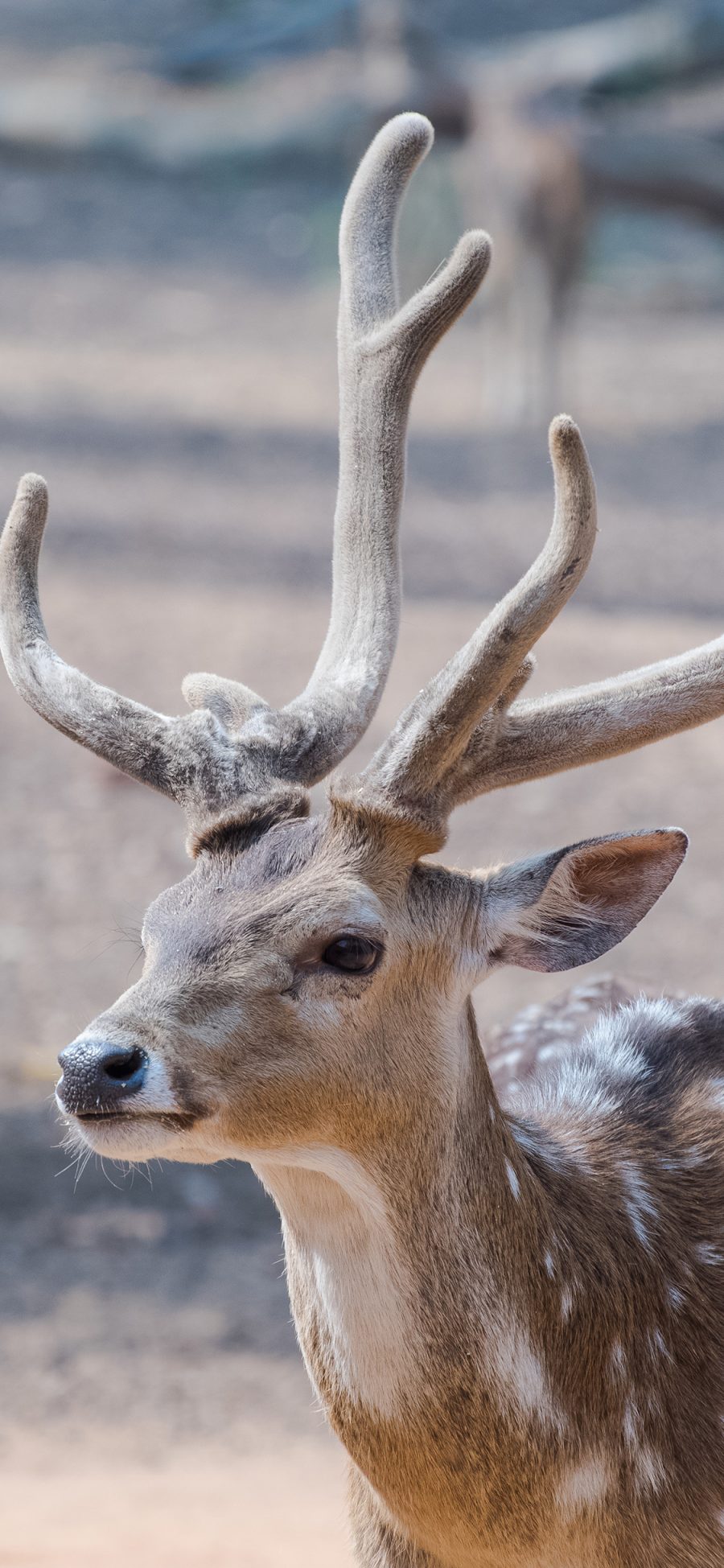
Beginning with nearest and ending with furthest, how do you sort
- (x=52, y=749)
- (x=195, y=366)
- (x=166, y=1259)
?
(x=166, y=1259), (x=52, y=749), (x=195, y=366)

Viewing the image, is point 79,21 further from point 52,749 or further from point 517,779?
point 517,779

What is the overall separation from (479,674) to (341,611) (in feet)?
2.04

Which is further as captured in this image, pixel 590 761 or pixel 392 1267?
pixel 590 761

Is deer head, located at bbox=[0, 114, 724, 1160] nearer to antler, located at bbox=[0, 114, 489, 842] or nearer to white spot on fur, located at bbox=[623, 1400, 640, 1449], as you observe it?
antler, located at bbox=[0, 114, 489, 842]

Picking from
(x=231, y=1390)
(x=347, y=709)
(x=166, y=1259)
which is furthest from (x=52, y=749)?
(x=347, y=709)

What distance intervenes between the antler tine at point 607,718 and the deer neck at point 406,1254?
46 cm

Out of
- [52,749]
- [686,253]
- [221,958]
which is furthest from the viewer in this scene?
[686,253]

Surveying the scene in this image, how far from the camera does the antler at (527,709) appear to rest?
2.79 meters

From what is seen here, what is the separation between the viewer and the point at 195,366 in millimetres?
16422

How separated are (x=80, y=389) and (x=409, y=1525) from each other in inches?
532

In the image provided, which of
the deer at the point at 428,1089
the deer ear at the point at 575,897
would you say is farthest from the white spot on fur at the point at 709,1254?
the deer ear at the point at 575,897

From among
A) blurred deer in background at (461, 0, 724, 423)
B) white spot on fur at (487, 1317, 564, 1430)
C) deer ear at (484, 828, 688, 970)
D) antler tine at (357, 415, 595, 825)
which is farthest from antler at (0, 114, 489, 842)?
blurred deer in background at (461, 0, 724, 423)

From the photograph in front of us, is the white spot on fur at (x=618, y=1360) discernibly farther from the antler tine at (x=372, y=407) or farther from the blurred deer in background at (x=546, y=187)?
the blurred deer in background at (x=546, y=187)

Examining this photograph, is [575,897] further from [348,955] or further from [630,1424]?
[630,1424]
